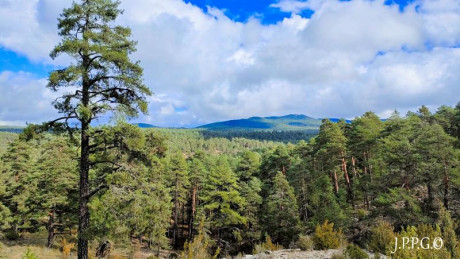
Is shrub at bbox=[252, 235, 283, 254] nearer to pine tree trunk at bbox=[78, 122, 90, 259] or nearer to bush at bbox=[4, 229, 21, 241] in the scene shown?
pine tree trunk at bbox=[78, 122, 90, 259]

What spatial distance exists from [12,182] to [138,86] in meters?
30.9

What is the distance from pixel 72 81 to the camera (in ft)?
29.3

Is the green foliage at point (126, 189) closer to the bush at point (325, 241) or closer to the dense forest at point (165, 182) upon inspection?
the dense forest at point (165, 182)

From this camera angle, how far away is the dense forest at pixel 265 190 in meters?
9.27

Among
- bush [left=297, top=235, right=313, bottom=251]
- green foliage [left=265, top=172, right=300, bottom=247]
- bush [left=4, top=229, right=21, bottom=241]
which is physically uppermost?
bush [left=297, top=235, right=313, bottom=251]

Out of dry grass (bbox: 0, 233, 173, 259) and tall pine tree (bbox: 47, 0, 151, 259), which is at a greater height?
tall pine tree (bbox: 47, 0, 151, 259)

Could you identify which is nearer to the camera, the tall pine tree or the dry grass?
the tall pine tree

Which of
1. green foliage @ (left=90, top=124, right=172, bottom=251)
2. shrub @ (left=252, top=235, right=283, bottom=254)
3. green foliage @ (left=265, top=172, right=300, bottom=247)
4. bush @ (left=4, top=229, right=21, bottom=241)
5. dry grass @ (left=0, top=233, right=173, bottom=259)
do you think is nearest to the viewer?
green foliage @ (left=90, top=124, right=172, bottom=251)

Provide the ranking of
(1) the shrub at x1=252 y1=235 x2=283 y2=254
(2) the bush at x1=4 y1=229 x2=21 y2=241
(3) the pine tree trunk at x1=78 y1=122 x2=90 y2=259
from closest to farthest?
(3) the pine tree trunk at x1=78 y1=122 x2=90 y2=259, (1) the shrub at x1=252 y1=235 x2=283 y2=254, (2) the bush at x1=4 y1=229 x2=21 y2=241

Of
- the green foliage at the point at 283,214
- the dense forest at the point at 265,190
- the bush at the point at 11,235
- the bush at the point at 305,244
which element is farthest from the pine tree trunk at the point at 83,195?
the bush at the point at 11,235

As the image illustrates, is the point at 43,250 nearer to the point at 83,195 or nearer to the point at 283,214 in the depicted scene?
the point at 83,195

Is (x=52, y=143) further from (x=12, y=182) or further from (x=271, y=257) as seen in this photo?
(x=271, y=257)

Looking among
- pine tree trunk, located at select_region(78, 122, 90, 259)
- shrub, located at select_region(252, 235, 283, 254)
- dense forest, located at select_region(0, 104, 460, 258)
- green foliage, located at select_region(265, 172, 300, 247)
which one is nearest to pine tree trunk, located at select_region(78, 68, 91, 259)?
pine tree trunk, located at select_region(78, 122, 90, 259)

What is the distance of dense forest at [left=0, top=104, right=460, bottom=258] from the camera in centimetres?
927
